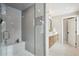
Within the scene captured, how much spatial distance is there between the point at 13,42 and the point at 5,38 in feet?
0.48

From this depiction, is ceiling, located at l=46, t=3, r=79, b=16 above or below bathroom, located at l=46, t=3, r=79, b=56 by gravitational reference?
above

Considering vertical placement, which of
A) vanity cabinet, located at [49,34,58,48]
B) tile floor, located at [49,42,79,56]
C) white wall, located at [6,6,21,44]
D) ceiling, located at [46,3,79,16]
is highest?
ceiling, located at [46,3,79,16]

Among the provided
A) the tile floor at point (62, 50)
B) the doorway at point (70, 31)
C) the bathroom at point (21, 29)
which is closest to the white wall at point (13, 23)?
the bathroom at point (21, 29)

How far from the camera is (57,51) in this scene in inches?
67.4

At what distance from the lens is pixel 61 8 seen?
1690mm

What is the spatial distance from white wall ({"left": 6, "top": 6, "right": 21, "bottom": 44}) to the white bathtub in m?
0.09

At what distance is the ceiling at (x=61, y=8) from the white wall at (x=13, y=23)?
0.53 meters

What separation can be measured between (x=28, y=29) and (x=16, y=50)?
406 millimetres

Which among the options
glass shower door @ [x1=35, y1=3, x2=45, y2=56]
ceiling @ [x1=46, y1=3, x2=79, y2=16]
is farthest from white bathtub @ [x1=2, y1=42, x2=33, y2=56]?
ceiling @ [x1=46, y1=3, x2=79, y2=16]

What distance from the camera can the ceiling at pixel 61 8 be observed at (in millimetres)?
1665

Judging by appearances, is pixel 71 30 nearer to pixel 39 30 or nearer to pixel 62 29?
pixel 62 29

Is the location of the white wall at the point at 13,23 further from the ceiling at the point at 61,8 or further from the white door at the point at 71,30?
the white door at the point at 71,30

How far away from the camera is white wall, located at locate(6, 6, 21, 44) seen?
5.51 ft

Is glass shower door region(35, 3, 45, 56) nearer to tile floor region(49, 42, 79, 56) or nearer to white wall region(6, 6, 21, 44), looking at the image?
tile floor region(49, 42, 79, 56)
